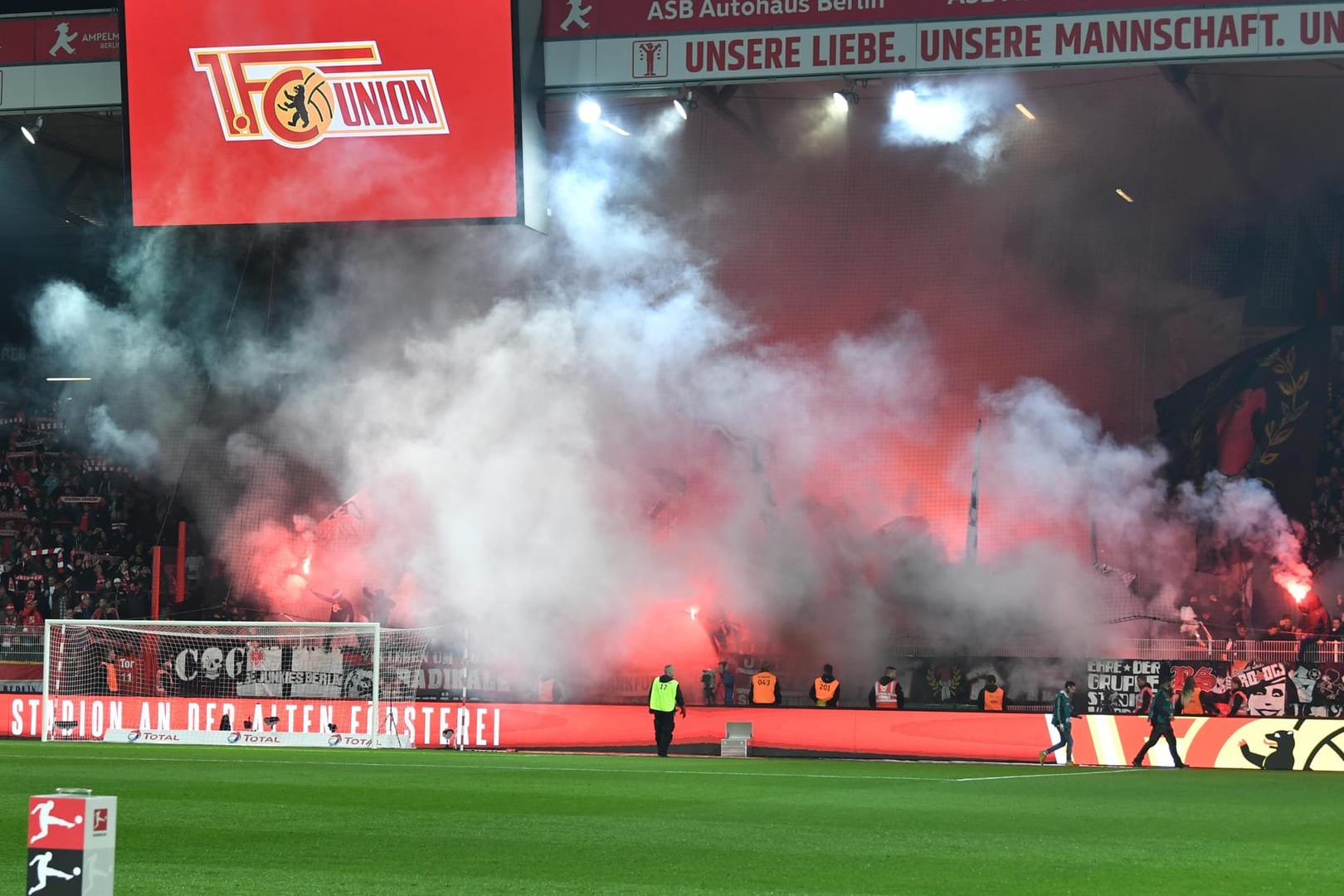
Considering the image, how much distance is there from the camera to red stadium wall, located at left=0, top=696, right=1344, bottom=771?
1803 cm

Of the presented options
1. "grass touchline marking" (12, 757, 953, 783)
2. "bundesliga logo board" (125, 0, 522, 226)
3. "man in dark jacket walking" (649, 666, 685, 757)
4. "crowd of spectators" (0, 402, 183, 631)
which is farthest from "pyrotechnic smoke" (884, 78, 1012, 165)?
"crowd of spectators" (0, 402, 183, 631)

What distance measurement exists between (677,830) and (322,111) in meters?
11.5

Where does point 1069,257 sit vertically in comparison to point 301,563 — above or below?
above

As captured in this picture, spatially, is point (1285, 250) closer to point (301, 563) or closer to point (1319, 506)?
point (1319, 506)

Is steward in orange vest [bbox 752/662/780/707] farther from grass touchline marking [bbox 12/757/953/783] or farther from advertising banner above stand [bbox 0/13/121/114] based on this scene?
advertising banner above stand [bbox 0/13/121/114]

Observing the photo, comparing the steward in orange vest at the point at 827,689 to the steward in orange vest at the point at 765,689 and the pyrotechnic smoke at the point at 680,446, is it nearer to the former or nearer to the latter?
the steward in orange vest at the point at 765,689

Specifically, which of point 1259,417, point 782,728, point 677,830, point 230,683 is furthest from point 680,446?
point 677,830

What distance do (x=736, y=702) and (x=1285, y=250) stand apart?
10.9m

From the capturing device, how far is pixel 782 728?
1988cm

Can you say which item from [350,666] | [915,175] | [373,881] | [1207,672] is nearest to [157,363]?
[350,666]

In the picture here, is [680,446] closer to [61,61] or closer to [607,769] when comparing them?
[61,61]

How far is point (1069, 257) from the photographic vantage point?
2588 cm

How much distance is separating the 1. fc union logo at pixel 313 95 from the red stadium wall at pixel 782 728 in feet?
24.3

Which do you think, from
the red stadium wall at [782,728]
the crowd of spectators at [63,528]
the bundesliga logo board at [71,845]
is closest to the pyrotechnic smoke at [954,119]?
the red stadium wall at [782,728]
